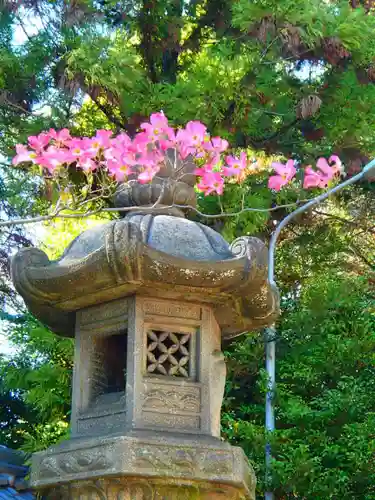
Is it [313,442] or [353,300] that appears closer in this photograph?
[313,442]

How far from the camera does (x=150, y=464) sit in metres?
3.46

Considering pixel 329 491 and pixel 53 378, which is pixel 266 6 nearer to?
pixel 53 378

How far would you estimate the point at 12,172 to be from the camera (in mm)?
9828

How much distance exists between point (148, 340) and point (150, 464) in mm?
617

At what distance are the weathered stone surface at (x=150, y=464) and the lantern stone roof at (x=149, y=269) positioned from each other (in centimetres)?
64

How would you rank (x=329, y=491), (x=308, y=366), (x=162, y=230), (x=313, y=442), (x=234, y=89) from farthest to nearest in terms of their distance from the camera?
(x=234, y=89)
(x=308, y=366)
(x=313, y=442)
(x=329, y=491)
(x=162, y=230)

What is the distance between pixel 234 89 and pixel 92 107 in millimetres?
1747

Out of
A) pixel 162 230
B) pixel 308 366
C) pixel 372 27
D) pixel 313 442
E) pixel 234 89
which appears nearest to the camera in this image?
pixel 162 230

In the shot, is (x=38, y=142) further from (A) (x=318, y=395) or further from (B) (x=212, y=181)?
(A) (x=318, y=395)

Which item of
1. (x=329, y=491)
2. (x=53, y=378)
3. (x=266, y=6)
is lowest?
(x=329, y=491)

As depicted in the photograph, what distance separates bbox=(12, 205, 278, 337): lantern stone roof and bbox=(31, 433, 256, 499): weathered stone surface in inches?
25.3

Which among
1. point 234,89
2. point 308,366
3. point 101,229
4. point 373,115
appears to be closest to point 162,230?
point 101,229

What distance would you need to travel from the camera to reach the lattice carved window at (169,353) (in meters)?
3.86

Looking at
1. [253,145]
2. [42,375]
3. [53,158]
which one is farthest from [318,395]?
[53,158]
